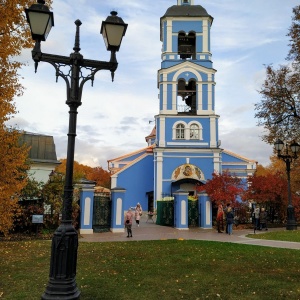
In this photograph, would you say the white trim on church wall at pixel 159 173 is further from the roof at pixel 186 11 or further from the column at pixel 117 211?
the column at pixel 117 211

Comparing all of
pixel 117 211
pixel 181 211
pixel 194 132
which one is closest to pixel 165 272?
pixel 117 211

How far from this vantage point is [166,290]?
6863 mm

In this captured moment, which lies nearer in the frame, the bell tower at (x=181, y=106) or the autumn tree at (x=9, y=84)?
the autumn tree at (x=9, y=84)

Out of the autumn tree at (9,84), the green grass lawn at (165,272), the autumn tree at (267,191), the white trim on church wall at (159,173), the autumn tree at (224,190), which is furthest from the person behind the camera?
the white trim on church wall at (159,173)

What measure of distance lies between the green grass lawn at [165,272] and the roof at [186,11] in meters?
28.5

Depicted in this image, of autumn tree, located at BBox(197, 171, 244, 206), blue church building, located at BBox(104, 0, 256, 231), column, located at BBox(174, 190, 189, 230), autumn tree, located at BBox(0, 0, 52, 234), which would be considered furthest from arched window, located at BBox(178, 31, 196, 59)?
autumn tree, located at BBox(0, 0, 52, 234)

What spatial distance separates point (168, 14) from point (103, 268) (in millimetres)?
31593

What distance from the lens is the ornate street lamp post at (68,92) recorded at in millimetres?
5223

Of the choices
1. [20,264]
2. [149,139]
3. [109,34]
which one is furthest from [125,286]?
[149,139]

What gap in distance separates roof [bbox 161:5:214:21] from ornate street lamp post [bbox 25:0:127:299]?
31732 mm

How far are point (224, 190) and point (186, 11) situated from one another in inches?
840

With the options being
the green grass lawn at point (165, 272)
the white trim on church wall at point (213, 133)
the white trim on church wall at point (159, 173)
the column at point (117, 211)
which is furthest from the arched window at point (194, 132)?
the green grass lawn at point (165, 272)

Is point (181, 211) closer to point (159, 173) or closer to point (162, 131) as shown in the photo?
point (159, 173)

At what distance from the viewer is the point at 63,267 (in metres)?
5.25
